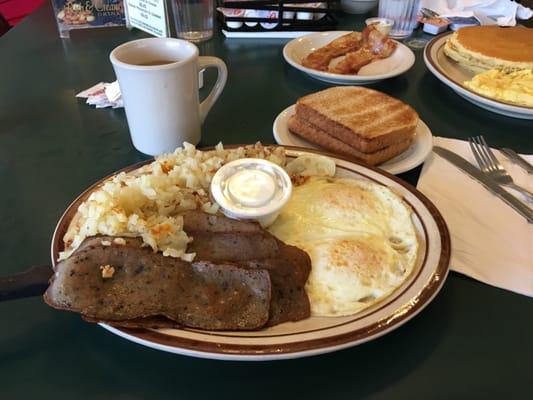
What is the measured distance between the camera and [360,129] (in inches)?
50.5

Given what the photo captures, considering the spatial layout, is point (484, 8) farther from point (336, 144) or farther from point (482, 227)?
point (482, 227)

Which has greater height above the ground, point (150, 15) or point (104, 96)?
point (150, 15)

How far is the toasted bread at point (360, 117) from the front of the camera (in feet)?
4.16

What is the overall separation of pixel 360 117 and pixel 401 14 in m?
1.12

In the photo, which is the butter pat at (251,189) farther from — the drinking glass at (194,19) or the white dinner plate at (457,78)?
the drinking glass at (194,19)

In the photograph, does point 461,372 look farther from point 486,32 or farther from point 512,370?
point 486,32

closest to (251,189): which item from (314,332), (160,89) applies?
(314,332)

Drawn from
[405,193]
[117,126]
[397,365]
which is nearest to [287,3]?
[117,126]

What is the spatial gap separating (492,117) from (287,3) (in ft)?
3.31

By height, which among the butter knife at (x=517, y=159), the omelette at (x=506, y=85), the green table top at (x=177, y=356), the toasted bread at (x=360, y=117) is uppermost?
the toasted bread at (x=360, y=117)

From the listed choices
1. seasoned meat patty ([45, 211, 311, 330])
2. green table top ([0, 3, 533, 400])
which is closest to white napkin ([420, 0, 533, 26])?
green table top ([0, 3, 533, 400])

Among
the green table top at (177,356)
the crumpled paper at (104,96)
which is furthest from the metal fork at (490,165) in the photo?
the crumpled paper at (104,96)

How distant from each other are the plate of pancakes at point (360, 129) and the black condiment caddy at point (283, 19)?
31.7 inches

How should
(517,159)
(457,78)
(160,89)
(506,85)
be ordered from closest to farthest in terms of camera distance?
(160,89), (517,159), (506,85), (457,78)
